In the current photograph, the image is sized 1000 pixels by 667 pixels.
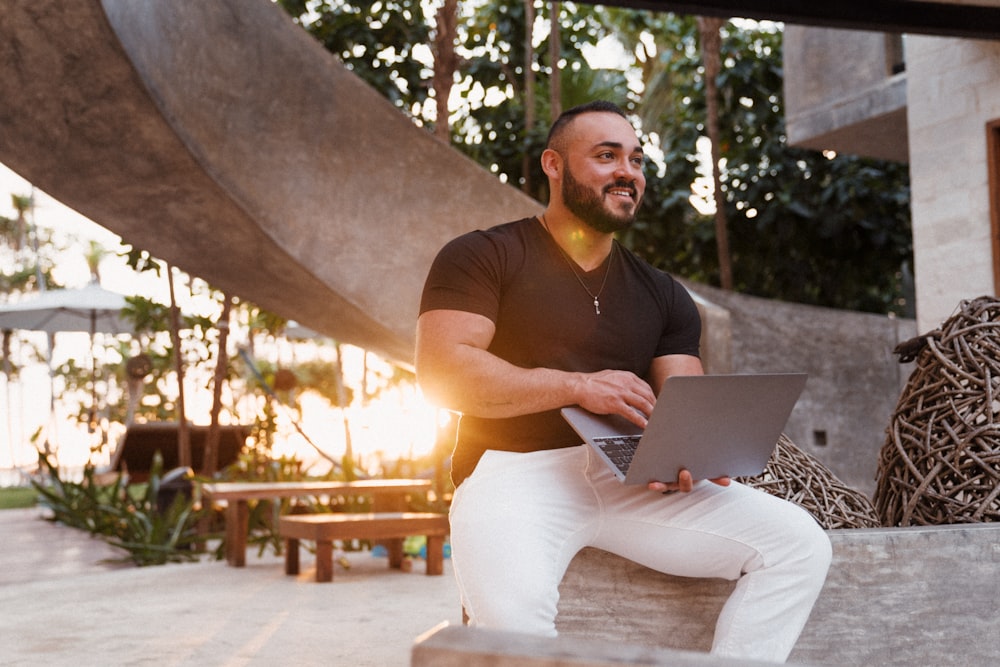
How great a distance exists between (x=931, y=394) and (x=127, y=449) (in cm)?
950

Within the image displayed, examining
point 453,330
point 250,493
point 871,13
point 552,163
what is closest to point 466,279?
point 453,330

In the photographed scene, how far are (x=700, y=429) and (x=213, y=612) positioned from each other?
135 inches

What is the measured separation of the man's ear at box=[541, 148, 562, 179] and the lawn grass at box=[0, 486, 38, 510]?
38.9ft

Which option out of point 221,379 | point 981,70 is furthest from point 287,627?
point 981,70

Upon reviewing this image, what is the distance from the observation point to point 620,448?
92.7 inches

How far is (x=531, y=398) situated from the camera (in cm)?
243

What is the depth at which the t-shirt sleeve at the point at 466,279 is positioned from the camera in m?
2.54

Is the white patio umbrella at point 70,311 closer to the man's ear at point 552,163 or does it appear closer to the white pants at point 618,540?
the man's ear at point 552,163

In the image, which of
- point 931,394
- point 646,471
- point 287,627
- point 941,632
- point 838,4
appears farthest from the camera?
point 838,4

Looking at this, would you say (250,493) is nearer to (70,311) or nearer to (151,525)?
(151,525)

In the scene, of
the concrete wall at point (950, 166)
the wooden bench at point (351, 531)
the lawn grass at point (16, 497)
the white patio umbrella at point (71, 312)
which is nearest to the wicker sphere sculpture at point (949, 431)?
the wooden bench at point (351, 531)

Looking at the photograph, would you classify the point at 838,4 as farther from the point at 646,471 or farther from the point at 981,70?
the point at 646,471

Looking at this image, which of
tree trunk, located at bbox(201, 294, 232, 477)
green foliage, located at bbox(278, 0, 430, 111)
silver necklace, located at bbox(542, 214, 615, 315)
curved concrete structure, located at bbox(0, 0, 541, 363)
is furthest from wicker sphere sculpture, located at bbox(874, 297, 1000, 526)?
green foliage, located at bbox(278, 0, 430, 111)

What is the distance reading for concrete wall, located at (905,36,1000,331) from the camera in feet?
25.8
